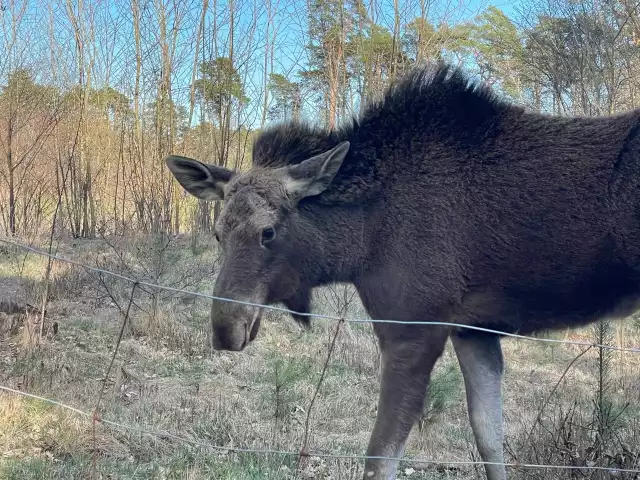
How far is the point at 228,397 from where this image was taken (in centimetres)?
594

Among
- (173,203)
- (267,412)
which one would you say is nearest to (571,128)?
(267,412)

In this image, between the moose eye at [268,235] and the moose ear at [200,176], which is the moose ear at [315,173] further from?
the moose ear at [200,176]

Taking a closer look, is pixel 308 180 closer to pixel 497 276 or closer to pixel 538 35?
pixel 497 276

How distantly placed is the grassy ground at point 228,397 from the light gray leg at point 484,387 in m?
0.27

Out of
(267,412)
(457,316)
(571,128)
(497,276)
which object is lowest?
(267,412)

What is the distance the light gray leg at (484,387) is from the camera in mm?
4152

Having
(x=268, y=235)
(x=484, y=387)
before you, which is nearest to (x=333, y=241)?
(x=268, y=235)

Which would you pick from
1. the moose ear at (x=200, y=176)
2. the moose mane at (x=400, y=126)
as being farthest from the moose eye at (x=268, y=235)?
the moose ear at (x=200, y=176)

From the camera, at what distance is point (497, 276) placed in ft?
12.5

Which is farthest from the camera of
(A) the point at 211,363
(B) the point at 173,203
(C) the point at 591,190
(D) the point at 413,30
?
(B) the point at 173,203

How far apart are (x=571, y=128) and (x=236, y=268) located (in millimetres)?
2282

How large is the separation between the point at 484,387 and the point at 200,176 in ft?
8.09

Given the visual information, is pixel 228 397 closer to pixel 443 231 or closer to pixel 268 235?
pixel 268 235

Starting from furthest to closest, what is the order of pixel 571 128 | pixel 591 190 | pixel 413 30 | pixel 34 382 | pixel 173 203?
pixel 173 203
pixel 413 30
pixel 34 382
pixel 571 128
pixel 591 190
